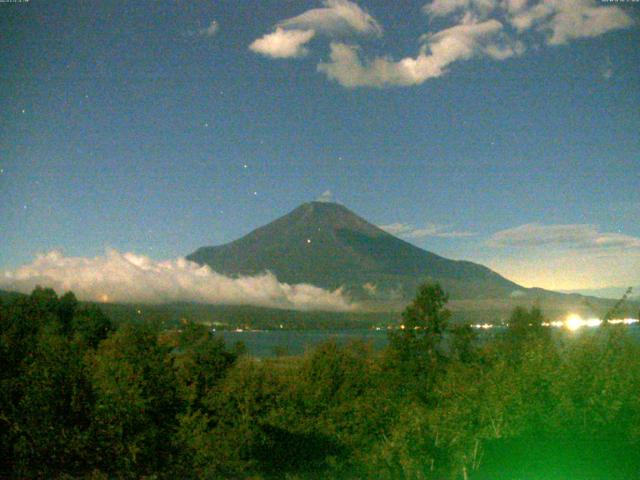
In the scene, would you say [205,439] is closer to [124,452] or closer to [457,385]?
[457,385]

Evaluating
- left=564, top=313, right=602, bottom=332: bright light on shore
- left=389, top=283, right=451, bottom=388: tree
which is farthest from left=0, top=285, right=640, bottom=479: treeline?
left=389, top=283, right=451, bottom=388: tree

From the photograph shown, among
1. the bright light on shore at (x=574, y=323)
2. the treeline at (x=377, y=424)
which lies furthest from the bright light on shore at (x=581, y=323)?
the treeline at (x=377, y=424)

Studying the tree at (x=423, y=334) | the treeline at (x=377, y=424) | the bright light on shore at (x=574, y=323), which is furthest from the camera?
the tree at (x=423, y=334)

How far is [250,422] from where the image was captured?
1814 centimetres

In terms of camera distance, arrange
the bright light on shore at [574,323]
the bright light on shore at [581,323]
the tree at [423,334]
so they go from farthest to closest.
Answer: the tree at [423,334] < the bright light on shore at [574,323] < the bright light on shore at [581,323]

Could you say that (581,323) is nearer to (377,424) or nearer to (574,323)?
(574,323)

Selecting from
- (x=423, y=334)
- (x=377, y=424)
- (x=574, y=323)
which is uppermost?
(x=574, y=323)

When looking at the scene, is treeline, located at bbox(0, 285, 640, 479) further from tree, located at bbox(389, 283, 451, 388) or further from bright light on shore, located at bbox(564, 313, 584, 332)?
tree, located at bbox(389, 283, 451, 388)

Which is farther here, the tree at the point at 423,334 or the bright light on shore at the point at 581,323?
the tree at the point at 423,334

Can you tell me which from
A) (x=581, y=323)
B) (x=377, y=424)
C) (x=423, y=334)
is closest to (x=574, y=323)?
(x=581, y=323)

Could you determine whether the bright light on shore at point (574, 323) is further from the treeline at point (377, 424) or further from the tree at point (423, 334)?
the tree at point (423, 334)

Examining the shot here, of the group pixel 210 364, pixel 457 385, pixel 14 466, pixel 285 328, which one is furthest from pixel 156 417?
pixel 285 328

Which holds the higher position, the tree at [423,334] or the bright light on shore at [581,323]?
the bright light on shore at [581,323]

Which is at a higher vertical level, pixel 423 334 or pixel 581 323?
pixel 581 323
